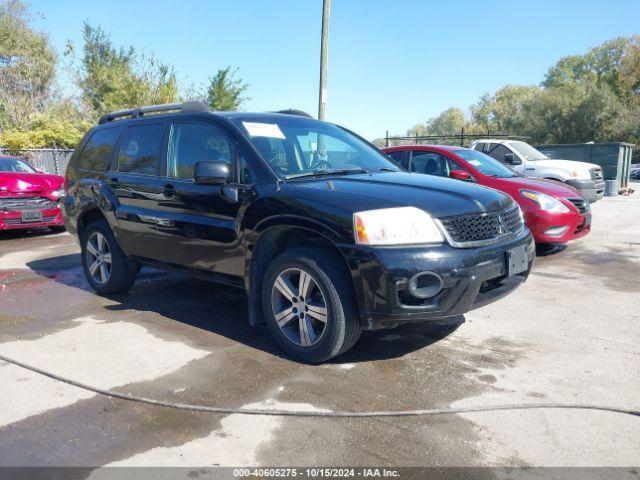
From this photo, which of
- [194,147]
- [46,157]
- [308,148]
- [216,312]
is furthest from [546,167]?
[46,157]

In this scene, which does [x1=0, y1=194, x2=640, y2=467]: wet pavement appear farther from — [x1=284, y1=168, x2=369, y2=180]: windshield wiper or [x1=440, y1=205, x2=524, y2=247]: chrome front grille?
[x1=284, y1=168, x2=369, y2=180]: windshield wiper

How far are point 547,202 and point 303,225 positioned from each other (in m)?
4.56

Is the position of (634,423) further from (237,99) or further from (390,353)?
(237,99)

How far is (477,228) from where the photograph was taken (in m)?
3.41

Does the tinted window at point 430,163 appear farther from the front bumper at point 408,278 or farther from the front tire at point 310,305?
the front tire at point 310,305

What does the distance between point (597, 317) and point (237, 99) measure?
2693 centimetres

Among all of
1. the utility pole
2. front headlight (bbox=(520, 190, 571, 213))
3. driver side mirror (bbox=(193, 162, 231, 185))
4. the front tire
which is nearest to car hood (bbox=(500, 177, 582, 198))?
front headlight (bbox=(520, 190, 571, 213))

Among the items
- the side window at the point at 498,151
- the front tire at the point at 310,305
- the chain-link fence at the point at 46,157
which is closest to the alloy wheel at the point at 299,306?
Answer: the front tire at the point at 310,305

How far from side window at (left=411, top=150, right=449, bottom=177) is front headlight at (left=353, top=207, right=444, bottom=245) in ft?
15.7

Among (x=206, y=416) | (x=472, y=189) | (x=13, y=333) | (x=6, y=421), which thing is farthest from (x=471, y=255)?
(x=13, y=333)

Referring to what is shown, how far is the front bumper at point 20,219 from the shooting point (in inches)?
347

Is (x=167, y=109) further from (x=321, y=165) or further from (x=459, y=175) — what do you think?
(x=459, y=175)

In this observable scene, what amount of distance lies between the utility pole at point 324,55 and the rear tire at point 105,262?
240 inches

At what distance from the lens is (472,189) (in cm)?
384
